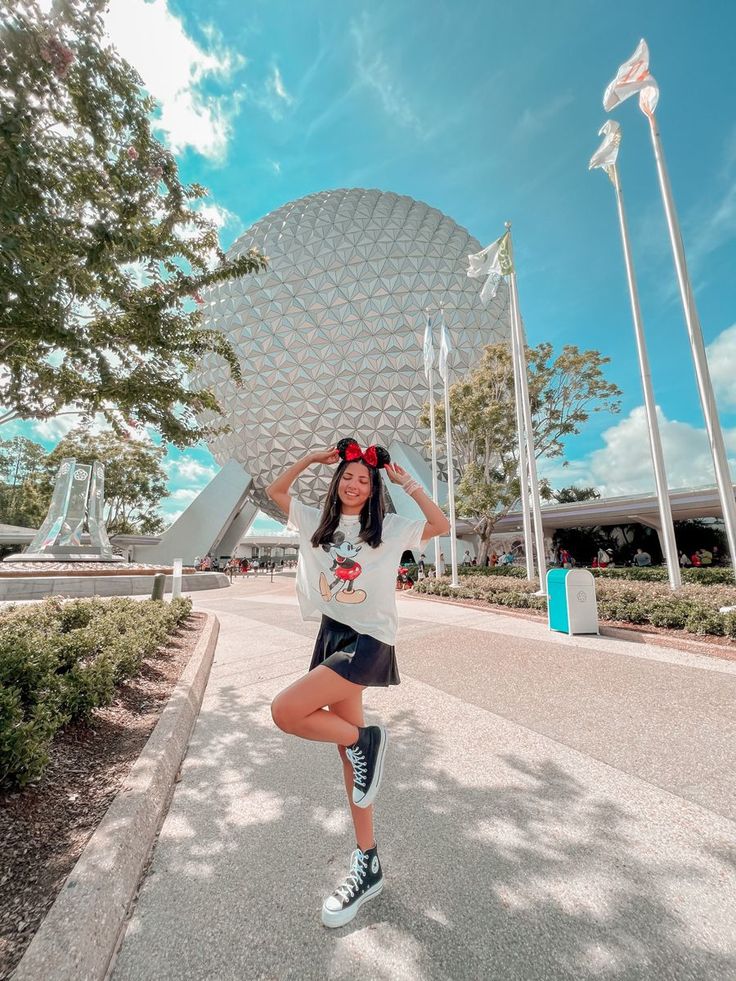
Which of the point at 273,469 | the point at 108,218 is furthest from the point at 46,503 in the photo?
the point at 108,218

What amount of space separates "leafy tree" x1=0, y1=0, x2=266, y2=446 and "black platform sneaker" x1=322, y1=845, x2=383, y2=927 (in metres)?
4.19

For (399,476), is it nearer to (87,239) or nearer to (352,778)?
(352,778)

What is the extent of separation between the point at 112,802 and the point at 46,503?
134 feet

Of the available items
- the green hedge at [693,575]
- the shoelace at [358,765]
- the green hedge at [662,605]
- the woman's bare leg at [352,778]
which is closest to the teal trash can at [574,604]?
the green hedge at [662,605]

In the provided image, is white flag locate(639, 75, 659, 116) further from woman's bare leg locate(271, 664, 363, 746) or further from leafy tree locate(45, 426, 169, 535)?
leafy tree locate(45, 426, 169, 535)

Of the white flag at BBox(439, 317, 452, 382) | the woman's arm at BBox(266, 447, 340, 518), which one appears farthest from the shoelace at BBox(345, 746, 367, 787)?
the white flag at BBox(439, 317, 452, 382)

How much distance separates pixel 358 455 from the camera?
229 cm

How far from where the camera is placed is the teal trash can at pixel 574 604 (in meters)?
7.89

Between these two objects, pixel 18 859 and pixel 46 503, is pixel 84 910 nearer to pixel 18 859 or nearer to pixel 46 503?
pixel 18 859

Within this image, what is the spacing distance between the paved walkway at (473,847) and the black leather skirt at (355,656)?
88cm

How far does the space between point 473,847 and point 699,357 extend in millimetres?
9824

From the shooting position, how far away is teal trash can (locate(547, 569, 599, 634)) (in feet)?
25.9

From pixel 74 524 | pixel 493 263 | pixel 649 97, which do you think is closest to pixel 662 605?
pixel 649 97

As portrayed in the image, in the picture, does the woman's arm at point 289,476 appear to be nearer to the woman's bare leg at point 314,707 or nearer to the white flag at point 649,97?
the woman's bare leg at point 314,707
